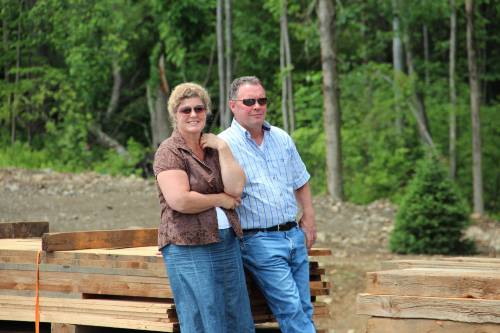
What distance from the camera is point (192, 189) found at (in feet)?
22.5

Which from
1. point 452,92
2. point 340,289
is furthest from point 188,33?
point 340,289

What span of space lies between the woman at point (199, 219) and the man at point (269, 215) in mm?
251

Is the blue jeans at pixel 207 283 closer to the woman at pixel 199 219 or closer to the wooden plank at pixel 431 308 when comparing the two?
the woman at pixel 199 219

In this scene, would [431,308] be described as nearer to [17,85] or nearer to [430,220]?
[430,220]

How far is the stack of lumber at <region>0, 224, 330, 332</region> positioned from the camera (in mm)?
7551

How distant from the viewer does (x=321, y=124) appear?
33.6m

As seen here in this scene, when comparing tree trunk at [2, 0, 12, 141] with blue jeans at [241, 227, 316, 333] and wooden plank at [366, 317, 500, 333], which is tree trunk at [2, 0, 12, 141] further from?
wooden plank at [366, 317, 500, 333]

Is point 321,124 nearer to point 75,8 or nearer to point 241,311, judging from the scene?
point 75,8

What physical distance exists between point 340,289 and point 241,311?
970 centimetres

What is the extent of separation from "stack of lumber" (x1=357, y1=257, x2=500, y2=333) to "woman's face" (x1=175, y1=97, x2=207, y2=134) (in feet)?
4.45

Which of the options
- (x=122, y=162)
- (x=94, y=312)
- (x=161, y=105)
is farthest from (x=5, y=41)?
(x=94, y=312)

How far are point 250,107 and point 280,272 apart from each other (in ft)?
3.44

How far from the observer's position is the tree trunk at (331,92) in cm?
2511

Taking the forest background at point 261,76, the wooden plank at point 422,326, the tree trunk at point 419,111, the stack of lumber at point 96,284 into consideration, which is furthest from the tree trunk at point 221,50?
the wooden plank at point 422,326
